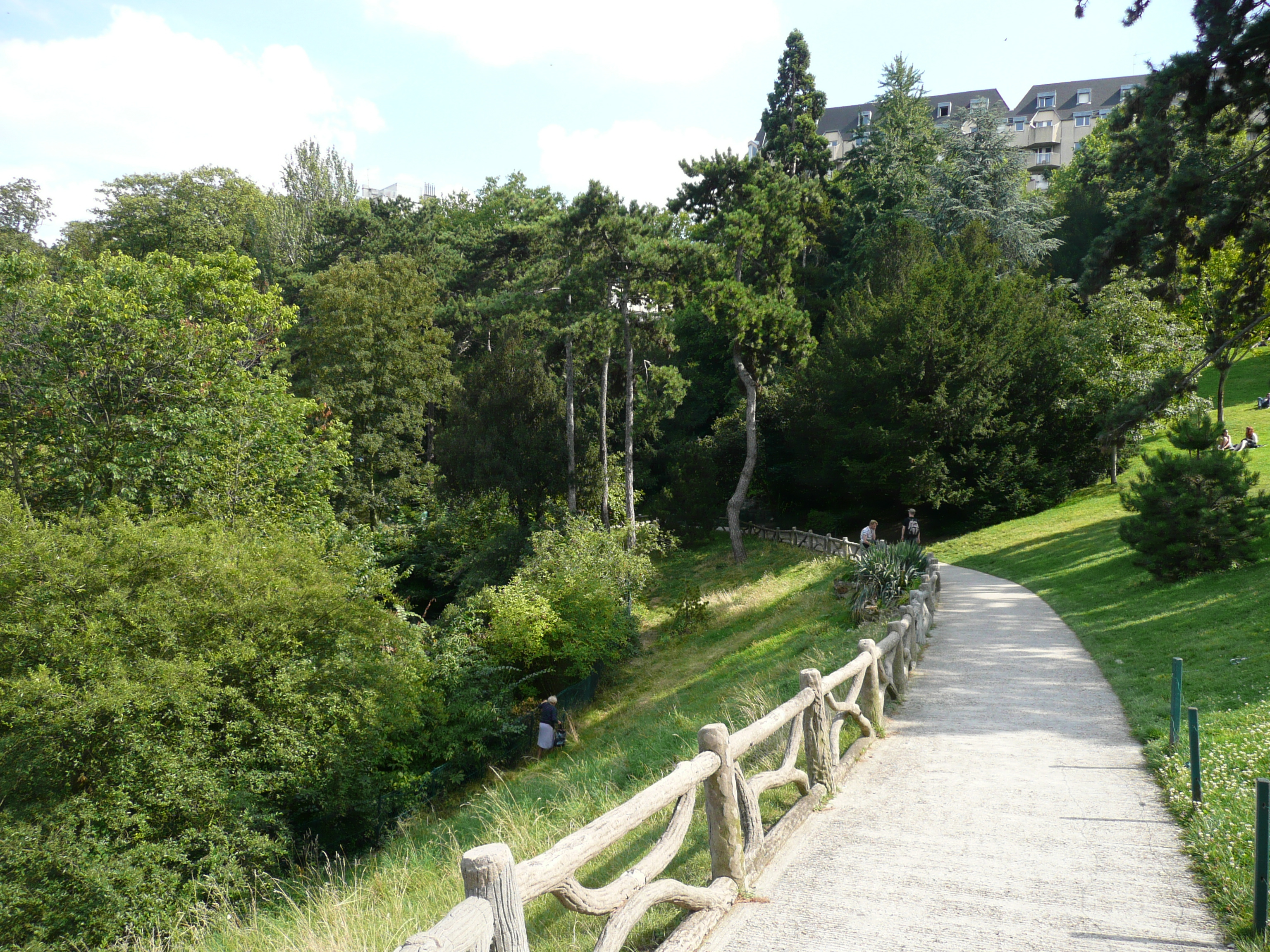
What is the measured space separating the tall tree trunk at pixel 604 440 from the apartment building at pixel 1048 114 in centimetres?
4523

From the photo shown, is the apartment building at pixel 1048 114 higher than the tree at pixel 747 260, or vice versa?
the apartment building at pixel 1048 114

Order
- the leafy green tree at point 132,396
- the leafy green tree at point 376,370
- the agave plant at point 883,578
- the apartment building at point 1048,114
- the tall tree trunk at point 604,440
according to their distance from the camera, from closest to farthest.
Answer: the agave plant at point 883,578 < the leafy green tree at point 132,396 < the tall tree trunk at point 604,440 < the leafy green tree at point 376,370 < the apartment building at point 1048,114

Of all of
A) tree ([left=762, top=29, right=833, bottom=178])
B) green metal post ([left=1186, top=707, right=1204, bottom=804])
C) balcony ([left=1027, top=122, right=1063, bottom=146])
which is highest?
balcony ([left=1027, top=122, right=1063, bottom=146])

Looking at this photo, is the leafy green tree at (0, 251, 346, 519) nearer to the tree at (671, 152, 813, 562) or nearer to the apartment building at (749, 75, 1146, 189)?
the tree at (671, 152, 813, 562)

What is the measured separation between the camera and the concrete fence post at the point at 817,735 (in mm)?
6922

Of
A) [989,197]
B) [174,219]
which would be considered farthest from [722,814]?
[174,219]

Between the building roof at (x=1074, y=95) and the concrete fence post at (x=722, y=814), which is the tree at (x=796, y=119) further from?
the concrete fence post at (x=722, y=814)

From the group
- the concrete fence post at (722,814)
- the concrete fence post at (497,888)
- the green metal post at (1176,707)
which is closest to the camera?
the concrete fence post at (497,888)

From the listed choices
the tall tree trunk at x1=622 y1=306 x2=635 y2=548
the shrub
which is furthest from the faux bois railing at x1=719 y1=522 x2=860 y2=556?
the shrub

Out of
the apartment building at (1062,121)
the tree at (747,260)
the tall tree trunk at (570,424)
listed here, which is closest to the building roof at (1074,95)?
the apartment building at (1062,121)

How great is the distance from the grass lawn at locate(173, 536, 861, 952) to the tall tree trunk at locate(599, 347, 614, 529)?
334 inches

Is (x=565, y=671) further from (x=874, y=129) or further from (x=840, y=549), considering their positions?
(x=874, y=129)

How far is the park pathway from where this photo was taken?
4582 millimetres

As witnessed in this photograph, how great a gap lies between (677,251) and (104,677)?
25945 mm
